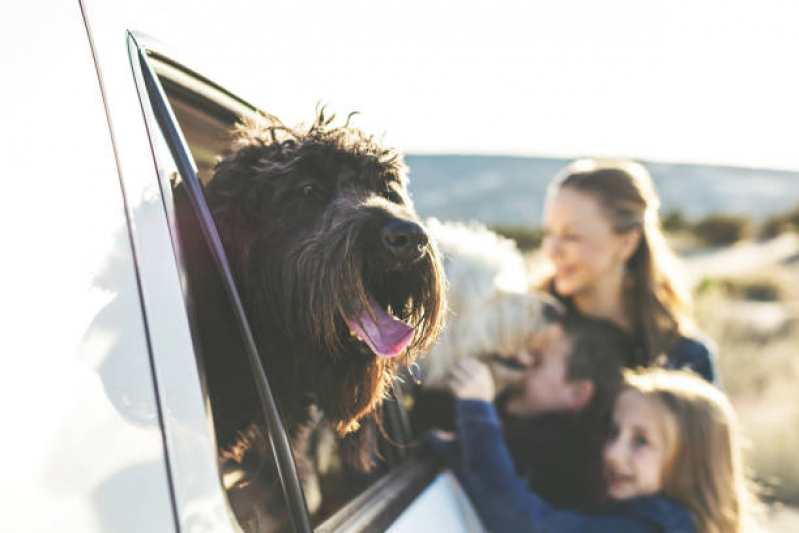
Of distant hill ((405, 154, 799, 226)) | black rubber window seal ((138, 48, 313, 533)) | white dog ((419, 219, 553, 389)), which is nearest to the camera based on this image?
black rubber window seal ((138, 48, 313, 533))

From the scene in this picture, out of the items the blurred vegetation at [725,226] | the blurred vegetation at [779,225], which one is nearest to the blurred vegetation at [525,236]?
the blurred vegetation at [725,226]

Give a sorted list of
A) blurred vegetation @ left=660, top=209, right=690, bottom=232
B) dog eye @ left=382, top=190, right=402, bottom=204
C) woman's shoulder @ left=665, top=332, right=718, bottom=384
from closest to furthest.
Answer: dog eye @ left=382, top=190, right=402, bottom=204
woman's shoulder @ left=665, top=332, right=718, bottom=384
blurred vegetation @ left=660, top=209, right=690, bottom=232

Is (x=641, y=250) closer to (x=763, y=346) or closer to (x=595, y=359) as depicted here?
(x=595, y=359)

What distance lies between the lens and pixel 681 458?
9.15 feet

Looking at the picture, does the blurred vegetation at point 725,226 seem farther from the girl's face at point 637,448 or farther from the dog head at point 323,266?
the dog head at point 323,266

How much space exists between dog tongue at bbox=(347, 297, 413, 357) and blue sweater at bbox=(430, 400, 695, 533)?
0.92 metres

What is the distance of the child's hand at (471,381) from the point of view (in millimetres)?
2689

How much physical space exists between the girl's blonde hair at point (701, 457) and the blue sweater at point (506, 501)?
18cm

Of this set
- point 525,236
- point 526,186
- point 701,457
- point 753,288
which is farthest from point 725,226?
point 701,457

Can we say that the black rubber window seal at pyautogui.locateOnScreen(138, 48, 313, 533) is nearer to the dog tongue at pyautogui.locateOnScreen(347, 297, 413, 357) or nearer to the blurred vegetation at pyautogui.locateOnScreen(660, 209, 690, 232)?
the dog tongue at pyautogui.locateOnScreen(347, 297, 413, 357)

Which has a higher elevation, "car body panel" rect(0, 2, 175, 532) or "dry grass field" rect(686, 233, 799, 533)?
"car body panel" rect(0, 2, 175, 532)

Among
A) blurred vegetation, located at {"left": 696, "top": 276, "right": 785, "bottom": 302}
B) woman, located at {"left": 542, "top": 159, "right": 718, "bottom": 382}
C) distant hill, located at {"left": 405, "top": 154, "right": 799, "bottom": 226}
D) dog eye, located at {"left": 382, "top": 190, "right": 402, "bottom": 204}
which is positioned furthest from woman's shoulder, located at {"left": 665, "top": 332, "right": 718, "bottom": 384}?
distant hill, located at {"left": 405, "top": 154, "right": 799, "bottom": 226}

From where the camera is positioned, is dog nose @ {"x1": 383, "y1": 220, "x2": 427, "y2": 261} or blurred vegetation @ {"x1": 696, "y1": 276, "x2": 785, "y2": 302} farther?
blurred vegetation @ {"x1": 696, "y1": 276, "x2": 785, "y2": 302}

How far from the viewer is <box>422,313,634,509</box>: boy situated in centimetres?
276
